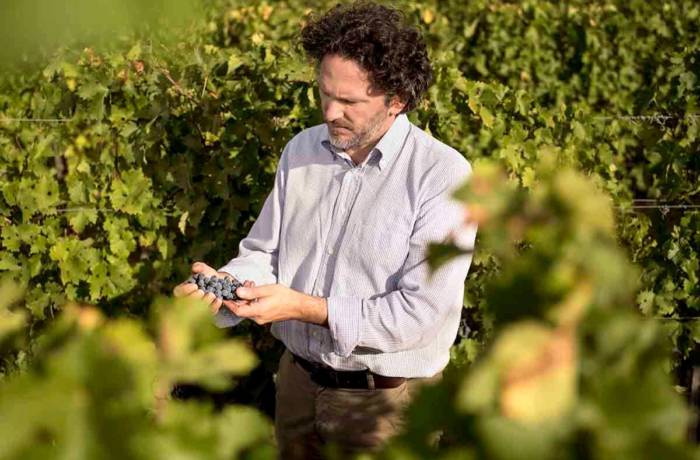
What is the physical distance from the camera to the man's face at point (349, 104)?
7.84 feet

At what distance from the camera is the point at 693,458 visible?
2.19 feet

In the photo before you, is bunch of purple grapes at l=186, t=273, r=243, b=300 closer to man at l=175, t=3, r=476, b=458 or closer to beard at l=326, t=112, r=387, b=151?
man at l=175, t=3, r=476, b=458

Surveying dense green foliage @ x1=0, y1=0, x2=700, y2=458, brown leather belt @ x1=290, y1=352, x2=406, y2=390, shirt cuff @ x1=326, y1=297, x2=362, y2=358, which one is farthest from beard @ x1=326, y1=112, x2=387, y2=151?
dense green foliage @ x1=0, y1=0, x2=700, y2=458

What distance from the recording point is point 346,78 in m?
2.41

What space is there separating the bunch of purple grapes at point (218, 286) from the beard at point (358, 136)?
18.3 inches

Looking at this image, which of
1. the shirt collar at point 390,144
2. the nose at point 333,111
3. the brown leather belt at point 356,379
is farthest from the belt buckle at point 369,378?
the nose at point 333,111

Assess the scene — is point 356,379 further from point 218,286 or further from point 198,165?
point 198,165

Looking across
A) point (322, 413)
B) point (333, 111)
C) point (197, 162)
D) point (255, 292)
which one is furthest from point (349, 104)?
point (197, 162)

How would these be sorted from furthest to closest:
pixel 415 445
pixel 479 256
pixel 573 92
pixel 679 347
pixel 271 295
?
pixel 573 92 → pixel 679 347 → pixel 479 256 → pixel 271 295 → pixel 415 445

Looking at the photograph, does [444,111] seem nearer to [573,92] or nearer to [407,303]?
[407,303]

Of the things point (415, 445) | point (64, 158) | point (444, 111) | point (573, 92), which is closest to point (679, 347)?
point (444, 111)

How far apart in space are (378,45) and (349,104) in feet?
0.67

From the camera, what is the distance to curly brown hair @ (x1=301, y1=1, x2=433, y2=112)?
2.43m

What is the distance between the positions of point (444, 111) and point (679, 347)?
1405 millimetres
